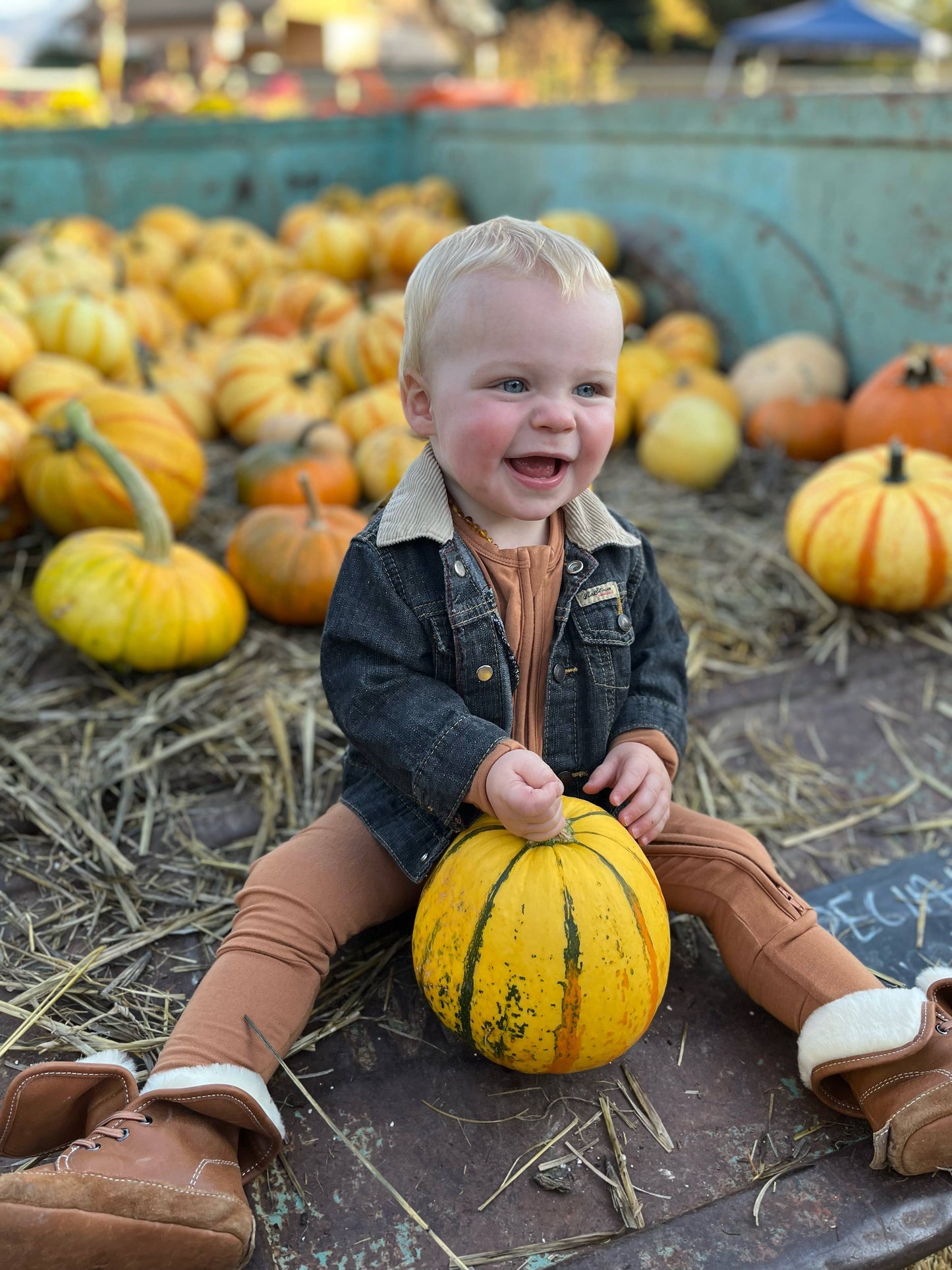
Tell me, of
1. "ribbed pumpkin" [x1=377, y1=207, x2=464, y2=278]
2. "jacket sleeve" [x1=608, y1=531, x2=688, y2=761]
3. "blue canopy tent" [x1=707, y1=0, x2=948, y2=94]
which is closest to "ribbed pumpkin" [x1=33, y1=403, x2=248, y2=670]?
"jacket sleeve" [x1=608, y1=531, x2=688, y2=761]

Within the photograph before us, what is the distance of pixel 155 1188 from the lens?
1462 millimetres

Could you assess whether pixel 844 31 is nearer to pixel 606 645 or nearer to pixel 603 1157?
pixel 606 645

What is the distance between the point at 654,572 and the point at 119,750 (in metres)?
1.48

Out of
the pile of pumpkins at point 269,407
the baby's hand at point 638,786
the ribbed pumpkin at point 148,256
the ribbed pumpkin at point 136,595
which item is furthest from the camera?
the ribbed pumpkin at point 148,256

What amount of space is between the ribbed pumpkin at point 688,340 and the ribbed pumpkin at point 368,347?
1.54 metres

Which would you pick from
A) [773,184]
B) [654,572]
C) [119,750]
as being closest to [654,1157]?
[654,572]

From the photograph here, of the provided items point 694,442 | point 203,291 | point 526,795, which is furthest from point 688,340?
point 526,795

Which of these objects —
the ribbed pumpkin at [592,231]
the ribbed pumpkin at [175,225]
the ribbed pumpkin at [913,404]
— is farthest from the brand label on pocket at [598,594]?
the ribbed pumpkin at [175,225]

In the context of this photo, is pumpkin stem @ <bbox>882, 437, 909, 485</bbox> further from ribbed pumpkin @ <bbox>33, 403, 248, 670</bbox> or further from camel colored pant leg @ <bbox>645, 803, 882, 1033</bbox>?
ribbed pumpkin @ <bbox>33, 403, 248, 670</bbox>

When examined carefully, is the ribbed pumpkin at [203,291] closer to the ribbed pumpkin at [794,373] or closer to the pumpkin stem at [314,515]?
the ribbed pumpkin at [794,373]

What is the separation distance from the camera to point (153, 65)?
71.9 ft

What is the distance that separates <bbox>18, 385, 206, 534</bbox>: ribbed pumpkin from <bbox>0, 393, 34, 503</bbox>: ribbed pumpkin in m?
0.04

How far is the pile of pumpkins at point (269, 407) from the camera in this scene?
A: 10.2 ft

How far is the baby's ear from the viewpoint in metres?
1.79
